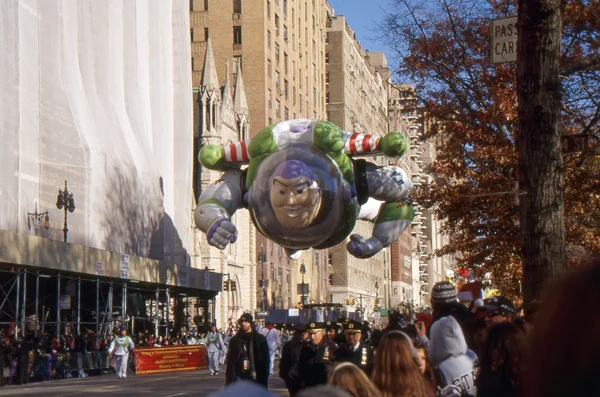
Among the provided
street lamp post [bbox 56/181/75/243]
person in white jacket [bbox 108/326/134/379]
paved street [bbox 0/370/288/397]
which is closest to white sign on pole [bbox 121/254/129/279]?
street lamp post [bbox 56/181/75/243]

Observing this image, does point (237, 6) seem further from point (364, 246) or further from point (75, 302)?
point (364, 246)

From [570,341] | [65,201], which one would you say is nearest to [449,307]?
[570,341]

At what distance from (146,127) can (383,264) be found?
260ft

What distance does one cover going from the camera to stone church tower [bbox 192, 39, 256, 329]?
6159cm

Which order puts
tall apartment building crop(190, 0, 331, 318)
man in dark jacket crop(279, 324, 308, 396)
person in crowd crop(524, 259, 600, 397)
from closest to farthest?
1. person in crowd crop(524, 259, 600, 397)
2. man in dark jacket crop(279, 324, 308, 396)
3. tall apartment building crop(190, 0, 331, 318)

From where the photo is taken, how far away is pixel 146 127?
4375cm

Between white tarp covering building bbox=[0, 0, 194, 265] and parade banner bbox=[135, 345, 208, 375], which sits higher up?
white tarp covering building bbox=[0, 0, 194, 265]

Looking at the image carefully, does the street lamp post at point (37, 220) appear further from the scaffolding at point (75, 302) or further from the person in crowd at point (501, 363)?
the person in crowd at point (501, 363)

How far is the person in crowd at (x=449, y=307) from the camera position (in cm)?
862

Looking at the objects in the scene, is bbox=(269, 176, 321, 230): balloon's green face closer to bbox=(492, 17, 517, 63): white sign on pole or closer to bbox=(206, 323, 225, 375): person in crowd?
bbox=(492, 17, 517, 63): white sign on pole

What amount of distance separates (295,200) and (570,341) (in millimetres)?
15155

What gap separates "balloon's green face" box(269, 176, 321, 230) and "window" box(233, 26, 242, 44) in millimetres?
58050

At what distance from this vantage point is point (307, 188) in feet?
54.7

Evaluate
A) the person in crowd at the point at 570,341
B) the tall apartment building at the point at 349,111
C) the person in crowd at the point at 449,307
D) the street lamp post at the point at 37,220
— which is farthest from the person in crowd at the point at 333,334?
the tall apartment building at the point at 349,111
